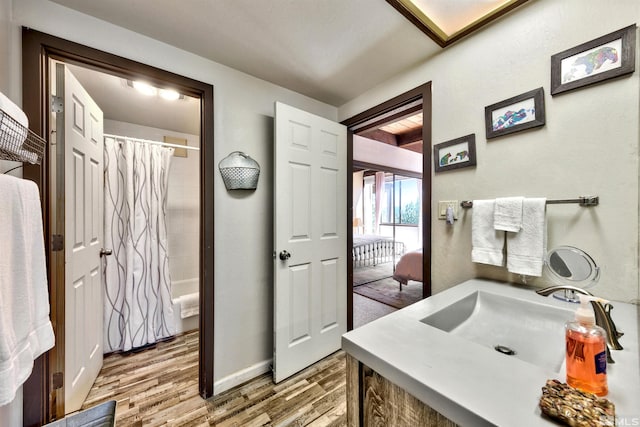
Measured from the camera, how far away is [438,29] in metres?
1.32

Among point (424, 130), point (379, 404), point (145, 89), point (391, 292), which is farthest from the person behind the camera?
point (391, 292)

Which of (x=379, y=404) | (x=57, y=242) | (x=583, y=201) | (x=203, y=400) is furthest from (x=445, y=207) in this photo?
(x=57, y=242)

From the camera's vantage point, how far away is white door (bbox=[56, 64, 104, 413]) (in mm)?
1254

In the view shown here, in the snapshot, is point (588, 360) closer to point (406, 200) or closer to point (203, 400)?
point (203, 400)

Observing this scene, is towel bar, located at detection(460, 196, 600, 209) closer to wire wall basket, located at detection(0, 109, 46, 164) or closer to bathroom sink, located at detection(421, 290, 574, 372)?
bathroom sink, located at detection(421, 290, 574, 372)

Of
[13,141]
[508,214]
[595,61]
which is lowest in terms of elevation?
[508,214]

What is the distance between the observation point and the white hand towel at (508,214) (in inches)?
42.7

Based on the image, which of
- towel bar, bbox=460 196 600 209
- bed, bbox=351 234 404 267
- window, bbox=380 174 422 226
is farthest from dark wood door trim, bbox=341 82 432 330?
window, bbox=380 174 422 226

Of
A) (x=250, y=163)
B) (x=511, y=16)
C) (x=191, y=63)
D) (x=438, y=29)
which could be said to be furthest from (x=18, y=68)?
(x=511, y=16)

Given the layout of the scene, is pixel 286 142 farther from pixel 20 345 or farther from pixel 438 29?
pixel 20 345

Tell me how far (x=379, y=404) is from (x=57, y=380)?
5.29 ft

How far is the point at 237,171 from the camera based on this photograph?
159 cm

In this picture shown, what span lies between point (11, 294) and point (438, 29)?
85.9 inches

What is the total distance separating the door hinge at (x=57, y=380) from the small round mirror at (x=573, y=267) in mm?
2384
